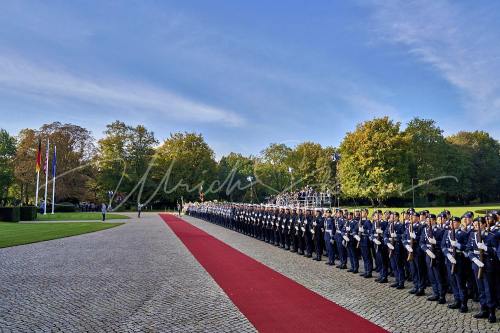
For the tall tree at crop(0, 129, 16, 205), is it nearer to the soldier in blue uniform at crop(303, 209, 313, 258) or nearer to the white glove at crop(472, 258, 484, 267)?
the soldier in blue uniform at crop(303, 209, 313, 258)

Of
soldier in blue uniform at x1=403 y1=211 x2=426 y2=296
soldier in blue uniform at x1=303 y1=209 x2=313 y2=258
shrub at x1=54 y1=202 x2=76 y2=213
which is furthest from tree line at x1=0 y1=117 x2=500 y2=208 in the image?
soldier in blue uniform at x1=403 y1=211 x2=426 y2=296

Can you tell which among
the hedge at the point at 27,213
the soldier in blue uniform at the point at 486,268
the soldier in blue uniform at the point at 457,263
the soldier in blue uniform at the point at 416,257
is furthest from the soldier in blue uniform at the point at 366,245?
the hedge at the point at 27,213

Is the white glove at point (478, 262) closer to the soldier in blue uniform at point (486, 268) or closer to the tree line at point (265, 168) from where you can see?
the soldier in blue uniform at point (486, 268)

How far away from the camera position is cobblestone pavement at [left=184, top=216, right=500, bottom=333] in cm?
685

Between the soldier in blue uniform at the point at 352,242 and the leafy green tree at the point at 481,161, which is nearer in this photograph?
the soldier in blue uniform at the point at 352,242

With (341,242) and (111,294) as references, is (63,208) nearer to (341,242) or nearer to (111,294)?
(341,242)

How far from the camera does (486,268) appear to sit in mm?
7328

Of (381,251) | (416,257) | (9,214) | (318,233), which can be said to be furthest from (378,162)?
(416,257)

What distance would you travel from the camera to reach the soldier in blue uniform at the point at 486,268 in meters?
7.22

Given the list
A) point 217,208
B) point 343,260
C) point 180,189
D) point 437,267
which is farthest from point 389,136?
point 437,267

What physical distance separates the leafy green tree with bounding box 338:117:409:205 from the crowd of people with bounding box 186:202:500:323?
39.6 meters

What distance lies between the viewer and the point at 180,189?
75.6 meters

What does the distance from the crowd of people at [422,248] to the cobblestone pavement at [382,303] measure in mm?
355

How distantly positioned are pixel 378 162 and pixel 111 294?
4923 cm
